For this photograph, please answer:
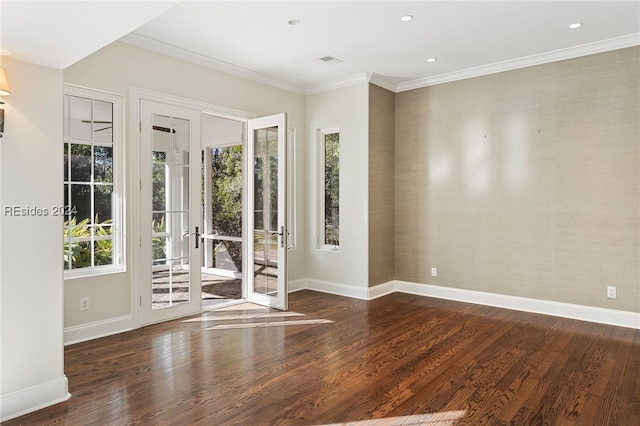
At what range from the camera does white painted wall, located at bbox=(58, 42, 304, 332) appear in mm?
3848

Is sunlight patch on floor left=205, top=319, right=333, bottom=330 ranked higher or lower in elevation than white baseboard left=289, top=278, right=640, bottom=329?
lower

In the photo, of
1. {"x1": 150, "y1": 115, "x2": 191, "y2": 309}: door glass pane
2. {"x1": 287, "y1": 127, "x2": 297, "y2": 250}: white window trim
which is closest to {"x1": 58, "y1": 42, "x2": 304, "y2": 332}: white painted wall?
{"x1": 150, "y1": 115, "x2": 191, "y2": 309}: door glass pane

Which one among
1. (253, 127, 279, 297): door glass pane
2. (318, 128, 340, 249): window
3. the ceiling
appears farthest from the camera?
(318, 128, 340, 249): window

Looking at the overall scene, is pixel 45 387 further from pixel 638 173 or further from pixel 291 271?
pixel 638 173

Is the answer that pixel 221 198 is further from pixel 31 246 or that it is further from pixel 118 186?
pixel 31 246

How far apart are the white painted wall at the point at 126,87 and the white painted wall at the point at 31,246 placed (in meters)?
1.19

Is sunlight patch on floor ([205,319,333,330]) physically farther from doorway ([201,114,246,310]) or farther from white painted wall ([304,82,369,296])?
doorway ([201,114,246,310])

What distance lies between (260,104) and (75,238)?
2.79 metres

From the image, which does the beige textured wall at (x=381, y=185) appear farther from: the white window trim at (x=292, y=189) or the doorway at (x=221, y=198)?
the doorway at (x=221, y=198)

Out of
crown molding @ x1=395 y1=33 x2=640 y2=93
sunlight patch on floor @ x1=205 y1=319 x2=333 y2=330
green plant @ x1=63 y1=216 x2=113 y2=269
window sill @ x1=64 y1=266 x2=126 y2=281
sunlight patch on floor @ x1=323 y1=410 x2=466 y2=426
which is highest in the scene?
crown molding @ x1=395 y1=33 x2=640 y2=93

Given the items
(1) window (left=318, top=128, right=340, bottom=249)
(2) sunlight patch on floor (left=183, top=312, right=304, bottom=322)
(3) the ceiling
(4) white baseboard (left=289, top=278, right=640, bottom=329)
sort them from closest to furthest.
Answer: (3) the ceiling
(4) white baseboard (left=289, top=278, right=640, bottom=329)
(2) sunlight patch on floor (left=183, top=312, right=304, bottom=322)
(1) window (left=318, top=128, right=340, bottom=249)

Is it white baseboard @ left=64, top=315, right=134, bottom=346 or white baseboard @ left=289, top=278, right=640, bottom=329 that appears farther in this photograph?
white baseboard @ left=289, top=278, right=640, bottom=329

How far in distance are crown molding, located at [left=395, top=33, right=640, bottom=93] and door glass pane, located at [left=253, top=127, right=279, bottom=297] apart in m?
2.16

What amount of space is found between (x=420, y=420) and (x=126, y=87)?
154 inches
